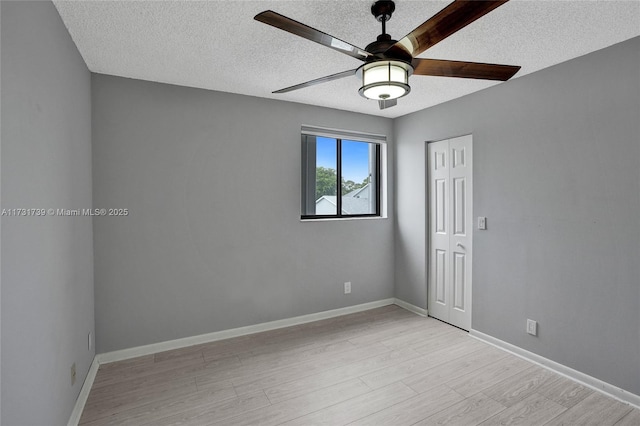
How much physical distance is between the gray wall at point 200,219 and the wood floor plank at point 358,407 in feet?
4.79

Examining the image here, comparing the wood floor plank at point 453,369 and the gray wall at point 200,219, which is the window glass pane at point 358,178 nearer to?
the gray wall at point 200,219

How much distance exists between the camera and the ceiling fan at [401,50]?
1.28 metres

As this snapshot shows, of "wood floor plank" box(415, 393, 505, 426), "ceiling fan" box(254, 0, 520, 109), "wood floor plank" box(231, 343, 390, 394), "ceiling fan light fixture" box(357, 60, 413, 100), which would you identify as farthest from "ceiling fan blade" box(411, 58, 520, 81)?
"wood floor plank" box(231, 343, 390, 394)

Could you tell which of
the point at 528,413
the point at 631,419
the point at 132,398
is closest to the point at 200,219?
the point at 132,398

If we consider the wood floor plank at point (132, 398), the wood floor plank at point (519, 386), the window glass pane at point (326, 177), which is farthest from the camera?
the window glass pane at point (326, 177)

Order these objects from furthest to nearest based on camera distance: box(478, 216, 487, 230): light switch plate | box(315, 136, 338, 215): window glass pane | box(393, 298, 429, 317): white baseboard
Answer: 1. box(315, 136, 338, 215): window glass pane
2. box(393, 298, 429, 317): white baseboard
3. box(478, 216, 487, 230): light switch plate

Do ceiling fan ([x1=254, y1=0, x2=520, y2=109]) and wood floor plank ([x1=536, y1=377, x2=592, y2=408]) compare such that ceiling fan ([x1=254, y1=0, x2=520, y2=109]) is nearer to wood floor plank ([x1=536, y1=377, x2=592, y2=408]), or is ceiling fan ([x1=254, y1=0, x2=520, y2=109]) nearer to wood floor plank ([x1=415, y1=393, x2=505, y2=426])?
wood floor plank ([x1=415, y1=393, x2=505, y2=426])

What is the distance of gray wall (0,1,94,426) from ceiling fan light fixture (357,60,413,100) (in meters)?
1.53

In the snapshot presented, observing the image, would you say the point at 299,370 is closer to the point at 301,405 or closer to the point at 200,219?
the point at 301,405

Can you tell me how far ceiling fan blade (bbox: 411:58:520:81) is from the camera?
66.8 inches

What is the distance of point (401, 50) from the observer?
5.12ft

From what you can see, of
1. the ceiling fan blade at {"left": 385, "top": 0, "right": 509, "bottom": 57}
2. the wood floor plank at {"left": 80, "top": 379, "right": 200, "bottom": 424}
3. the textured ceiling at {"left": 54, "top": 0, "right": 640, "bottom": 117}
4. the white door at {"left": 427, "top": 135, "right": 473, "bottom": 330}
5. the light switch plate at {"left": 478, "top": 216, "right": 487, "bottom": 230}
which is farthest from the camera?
the white door at {"left": 427, "top": 135, "right": 473, "bottom": 330}

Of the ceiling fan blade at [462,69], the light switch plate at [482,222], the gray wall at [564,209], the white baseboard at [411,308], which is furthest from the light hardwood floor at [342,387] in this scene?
the ceiling fan blade at [462,69]

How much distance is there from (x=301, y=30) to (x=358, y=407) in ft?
7.50
